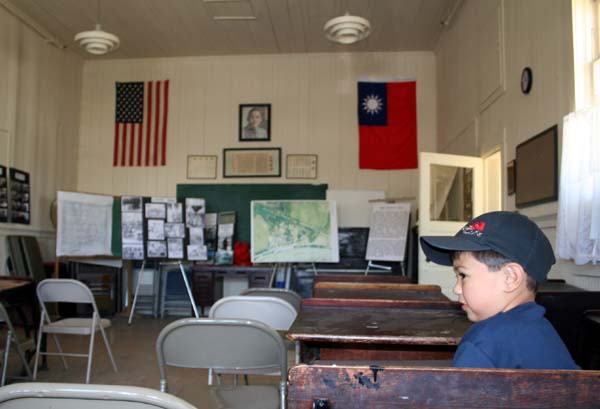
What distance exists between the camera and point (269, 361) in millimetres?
1830

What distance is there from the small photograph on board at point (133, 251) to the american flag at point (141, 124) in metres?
1.71

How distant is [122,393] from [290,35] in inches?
272

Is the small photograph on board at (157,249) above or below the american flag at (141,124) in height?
below

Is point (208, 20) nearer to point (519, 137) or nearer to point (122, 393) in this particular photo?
point (519, 137)

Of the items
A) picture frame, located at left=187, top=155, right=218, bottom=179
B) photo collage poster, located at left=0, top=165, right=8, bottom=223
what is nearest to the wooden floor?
photo collage poster, located at left=0, top=165, right=8, bottom=223

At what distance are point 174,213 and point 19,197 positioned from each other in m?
1.93

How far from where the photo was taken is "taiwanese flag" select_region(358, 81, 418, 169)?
754cm

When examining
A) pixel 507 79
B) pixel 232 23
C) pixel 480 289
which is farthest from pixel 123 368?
pixel 232 23

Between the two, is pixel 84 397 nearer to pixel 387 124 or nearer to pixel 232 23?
pixel 232 23

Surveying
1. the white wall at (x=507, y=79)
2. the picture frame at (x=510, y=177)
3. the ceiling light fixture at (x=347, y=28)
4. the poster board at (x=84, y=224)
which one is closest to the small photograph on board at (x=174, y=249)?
the poster board at (x=84, y=224)

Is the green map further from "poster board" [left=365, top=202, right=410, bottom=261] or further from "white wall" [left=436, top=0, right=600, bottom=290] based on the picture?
"white wall" [left=436, top=0, right=600, bottom=290]

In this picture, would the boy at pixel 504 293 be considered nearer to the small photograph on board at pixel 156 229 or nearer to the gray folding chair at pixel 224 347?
the gray folding chair at pixel 224 347

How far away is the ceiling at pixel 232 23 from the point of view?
20.5 ft

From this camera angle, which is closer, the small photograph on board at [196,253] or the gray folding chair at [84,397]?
the gray folding chair at [84,397]
